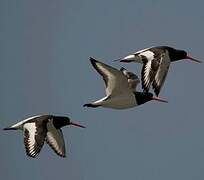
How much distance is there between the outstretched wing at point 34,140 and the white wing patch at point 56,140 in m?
2.78

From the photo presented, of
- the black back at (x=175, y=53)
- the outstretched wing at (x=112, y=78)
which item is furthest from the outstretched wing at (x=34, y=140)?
the black back at (x=175, y=53)

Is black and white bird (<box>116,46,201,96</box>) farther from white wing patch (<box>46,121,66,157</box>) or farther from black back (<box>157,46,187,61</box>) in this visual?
white wing patch (<box>46,121,66,157</box>)

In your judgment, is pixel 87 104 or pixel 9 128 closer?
pixel 87 104

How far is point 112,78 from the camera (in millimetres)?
24875

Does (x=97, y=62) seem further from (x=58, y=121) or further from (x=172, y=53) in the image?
(x=58, y=121)

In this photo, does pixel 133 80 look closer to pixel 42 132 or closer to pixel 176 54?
pixel 176 54

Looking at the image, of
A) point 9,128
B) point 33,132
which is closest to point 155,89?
point 33,132

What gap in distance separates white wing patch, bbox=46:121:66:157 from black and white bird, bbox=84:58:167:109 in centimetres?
326

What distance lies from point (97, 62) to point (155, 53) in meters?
1.69

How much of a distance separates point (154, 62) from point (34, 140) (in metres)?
4.27

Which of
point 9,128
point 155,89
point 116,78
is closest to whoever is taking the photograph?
point 155,89

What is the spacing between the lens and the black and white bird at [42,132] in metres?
25.1

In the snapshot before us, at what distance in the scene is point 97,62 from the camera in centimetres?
2384

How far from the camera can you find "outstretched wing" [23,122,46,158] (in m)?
25.0
